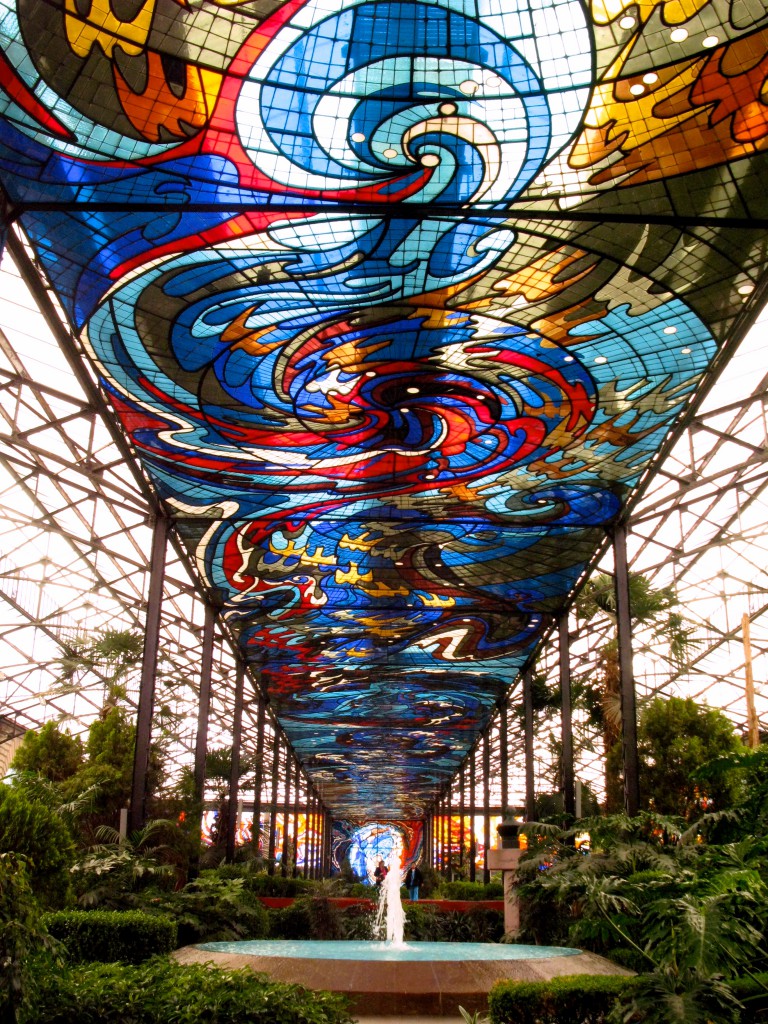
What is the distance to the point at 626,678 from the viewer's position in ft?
62.4

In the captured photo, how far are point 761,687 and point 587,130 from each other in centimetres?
3949

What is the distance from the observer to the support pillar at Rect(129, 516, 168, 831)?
1795 centimetres

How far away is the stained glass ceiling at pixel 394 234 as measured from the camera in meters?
8.74

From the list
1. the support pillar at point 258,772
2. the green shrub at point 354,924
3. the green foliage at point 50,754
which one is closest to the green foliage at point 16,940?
the green foliage at point 50,754

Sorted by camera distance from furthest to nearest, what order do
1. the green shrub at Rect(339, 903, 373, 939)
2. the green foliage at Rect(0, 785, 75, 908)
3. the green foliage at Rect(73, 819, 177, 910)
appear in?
the green shrub at Rect(339, 903, 373, 939) < the green foliage at Rect(73, 819, 177, 910) < the green foliage at Rect(0, 785, 75, 908)

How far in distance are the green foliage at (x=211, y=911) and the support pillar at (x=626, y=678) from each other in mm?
7068

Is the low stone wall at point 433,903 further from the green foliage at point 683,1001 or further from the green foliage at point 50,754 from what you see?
the green foliage at point 683,1001

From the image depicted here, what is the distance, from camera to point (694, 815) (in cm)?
1973

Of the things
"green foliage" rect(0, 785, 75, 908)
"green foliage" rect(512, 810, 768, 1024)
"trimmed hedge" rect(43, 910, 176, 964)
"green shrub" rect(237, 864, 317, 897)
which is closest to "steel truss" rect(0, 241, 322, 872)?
"green shrub" rect(237, 864, 317, 897)

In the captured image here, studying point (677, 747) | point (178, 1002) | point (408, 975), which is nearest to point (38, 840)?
point (408, 975)

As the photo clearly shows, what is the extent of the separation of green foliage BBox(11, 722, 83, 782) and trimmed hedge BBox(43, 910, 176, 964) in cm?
1096

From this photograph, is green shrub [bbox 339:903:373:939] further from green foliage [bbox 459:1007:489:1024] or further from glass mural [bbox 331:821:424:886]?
glass mural [bbox 331:821:424:886]

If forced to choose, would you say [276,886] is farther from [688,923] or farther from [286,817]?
[688,923]

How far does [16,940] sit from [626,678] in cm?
1400
